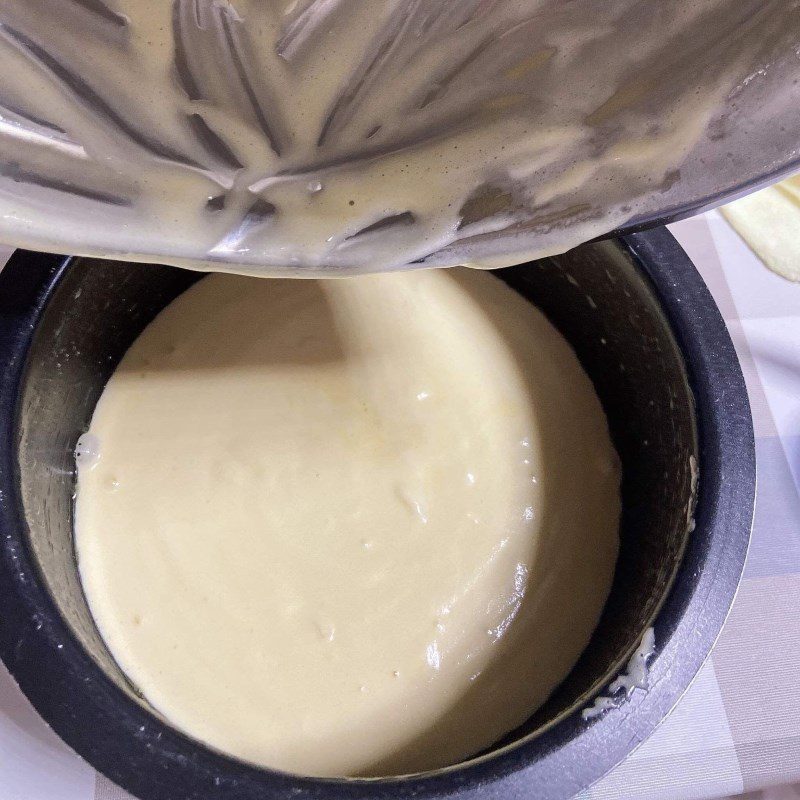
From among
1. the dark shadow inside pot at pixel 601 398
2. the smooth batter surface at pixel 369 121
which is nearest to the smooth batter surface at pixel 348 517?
the dark shadow inside pot at pixel 601 398

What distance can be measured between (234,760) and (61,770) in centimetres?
27

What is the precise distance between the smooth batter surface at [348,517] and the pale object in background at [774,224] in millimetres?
302

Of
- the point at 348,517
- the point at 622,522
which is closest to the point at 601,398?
the point at 622,522

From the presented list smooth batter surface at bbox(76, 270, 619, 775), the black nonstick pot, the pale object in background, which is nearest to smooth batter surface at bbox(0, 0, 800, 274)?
the black nonstick pot

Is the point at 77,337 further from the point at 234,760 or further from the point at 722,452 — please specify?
the point at 722,452

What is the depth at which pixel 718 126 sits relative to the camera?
48cm

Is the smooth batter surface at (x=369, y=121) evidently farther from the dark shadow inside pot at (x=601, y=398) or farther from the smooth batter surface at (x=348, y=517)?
the smooth batter surface at (x=348, y=517)

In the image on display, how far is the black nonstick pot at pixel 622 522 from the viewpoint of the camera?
496 millimetres

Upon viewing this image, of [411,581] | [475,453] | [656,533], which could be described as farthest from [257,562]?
[656,533]

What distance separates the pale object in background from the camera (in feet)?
3.14

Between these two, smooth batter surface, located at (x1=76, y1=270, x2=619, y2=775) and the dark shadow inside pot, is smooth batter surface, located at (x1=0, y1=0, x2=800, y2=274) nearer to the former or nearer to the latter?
the dark shadow inside pot

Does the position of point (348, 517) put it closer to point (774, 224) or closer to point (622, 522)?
point (622, 522)

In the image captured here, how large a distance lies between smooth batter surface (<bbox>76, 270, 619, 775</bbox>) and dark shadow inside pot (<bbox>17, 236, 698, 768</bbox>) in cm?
3

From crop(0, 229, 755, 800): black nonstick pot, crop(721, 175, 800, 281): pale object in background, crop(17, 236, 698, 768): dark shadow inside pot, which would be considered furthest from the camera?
crop(721, 175, 800, 281): pale object in background
